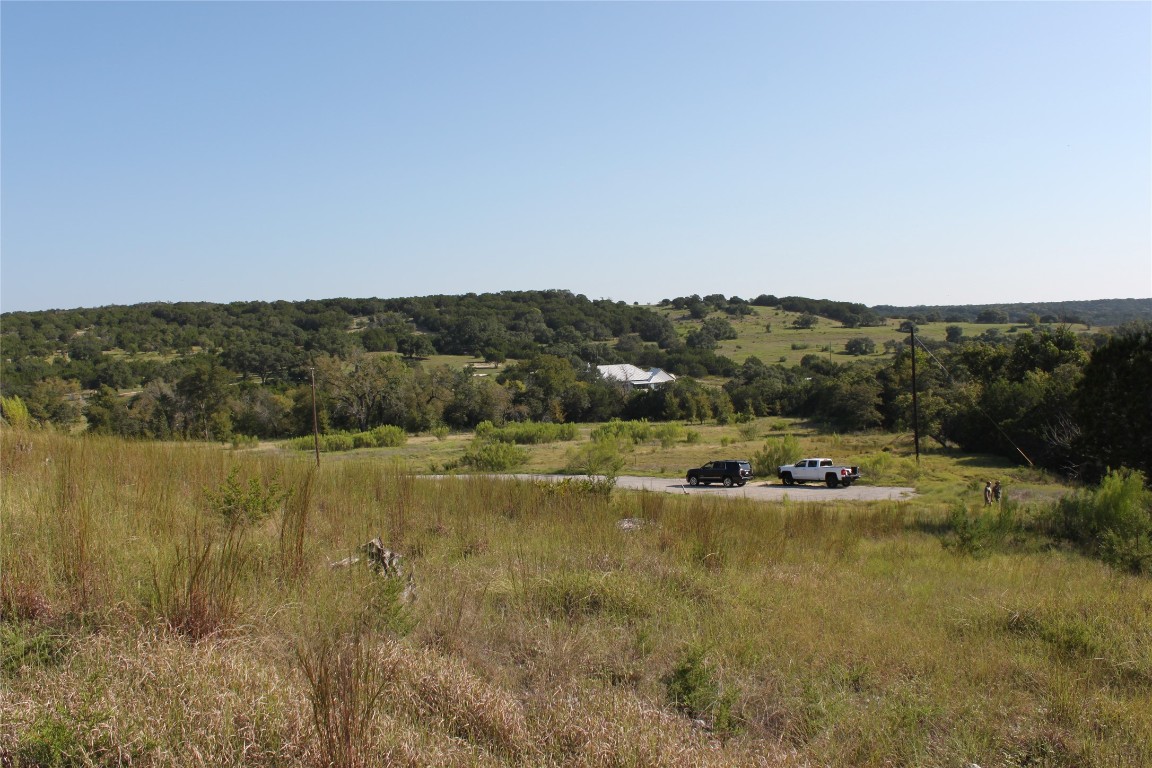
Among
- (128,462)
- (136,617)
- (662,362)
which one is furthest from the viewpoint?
(662,362)

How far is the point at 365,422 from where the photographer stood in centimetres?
6856

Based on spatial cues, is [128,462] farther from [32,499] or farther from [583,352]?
[583,352]

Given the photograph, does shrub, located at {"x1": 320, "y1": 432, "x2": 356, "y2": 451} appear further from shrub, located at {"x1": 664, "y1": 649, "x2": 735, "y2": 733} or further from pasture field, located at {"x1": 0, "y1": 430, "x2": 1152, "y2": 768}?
shrub, located at {"x1": 664, "y1": 649, "x2": 735, "y2": 733}

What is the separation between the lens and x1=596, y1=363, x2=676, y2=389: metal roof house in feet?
305

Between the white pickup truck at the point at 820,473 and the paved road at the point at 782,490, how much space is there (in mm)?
402

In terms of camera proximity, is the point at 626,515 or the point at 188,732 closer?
the point at 188,732

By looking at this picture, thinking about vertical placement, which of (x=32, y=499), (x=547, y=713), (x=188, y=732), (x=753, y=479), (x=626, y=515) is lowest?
(x=753, y=479)

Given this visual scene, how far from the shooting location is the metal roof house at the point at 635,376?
92938mm

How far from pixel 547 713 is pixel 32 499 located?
201 inches

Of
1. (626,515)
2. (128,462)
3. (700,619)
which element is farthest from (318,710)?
(626,515)

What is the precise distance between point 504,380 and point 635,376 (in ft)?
69.4

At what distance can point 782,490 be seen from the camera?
34625mm

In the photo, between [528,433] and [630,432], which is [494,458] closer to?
[528,433]

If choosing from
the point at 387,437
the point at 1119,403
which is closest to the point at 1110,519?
the point at 1119,403
